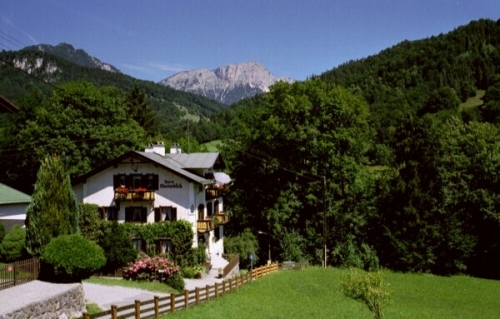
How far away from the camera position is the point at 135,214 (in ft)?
133

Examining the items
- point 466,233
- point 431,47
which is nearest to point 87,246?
point 466,233

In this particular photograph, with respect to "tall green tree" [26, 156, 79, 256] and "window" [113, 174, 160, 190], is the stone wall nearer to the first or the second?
"tall green tree" [26, 156, 79, 256]

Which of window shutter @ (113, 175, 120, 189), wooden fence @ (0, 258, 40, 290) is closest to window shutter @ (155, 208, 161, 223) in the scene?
window shutter @ (113, 175, 120, 189)

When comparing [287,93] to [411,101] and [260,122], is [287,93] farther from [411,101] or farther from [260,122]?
[411,101]

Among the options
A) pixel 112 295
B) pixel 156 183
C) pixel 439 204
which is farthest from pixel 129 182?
pixel 439 204

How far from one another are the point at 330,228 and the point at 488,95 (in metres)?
99.3

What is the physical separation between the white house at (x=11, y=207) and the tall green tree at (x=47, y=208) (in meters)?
14.6

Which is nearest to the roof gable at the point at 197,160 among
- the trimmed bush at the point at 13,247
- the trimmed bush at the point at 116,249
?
the trimmed bush at the point at 116,249

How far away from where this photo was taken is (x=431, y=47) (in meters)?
177

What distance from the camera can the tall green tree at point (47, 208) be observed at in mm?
25797

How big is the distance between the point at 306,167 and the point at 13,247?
27.0m

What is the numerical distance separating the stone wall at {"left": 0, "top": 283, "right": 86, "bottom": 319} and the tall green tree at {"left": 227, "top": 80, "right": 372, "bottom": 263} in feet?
88.9

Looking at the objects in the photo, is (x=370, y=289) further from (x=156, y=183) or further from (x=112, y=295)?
(x=156, y=183)

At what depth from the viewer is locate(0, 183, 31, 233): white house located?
130ft
